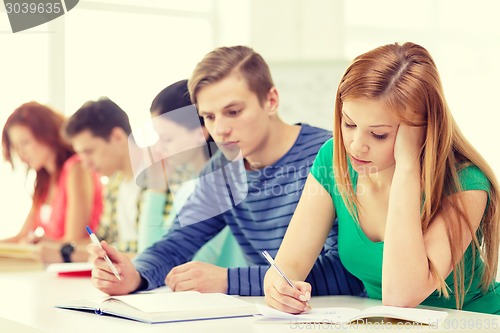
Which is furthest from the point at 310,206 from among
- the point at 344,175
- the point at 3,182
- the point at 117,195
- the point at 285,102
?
the point at 3,182

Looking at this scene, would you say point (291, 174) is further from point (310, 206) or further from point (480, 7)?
point (480, 7)

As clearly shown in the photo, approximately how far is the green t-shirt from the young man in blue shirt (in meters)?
0.21

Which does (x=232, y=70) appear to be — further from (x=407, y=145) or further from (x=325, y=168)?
(x=407, y=145)

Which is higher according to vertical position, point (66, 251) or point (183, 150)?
point (183, 150)

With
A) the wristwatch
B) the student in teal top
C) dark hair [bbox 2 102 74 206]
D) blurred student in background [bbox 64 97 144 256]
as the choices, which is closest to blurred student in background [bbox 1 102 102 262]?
dark hair [bbox 2 102 74 206]

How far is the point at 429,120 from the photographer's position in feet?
4.61

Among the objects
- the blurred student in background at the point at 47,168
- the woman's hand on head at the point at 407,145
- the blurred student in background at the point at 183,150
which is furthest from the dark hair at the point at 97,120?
the woman's hand on head at the point at 407,145

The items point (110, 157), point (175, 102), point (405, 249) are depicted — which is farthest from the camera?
point (110, 157)

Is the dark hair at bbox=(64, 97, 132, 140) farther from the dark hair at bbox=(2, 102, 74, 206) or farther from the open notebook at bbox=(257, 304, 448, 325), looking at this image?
the open notebook at bbox=(257, 304, 448, 325)

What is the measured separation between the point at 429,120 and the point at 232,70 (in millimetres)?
671

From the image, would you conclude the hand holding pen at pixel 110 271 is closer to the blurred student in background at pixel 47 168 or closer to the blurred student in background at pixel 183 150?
the blurred student in background at pixel 183 150

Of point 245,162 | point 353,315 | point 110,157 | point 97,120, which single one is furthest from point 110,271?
point 97,120

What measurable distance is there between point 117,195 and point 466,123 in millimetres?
2667

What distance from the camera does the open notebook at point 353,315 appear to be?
1195 millimetres
